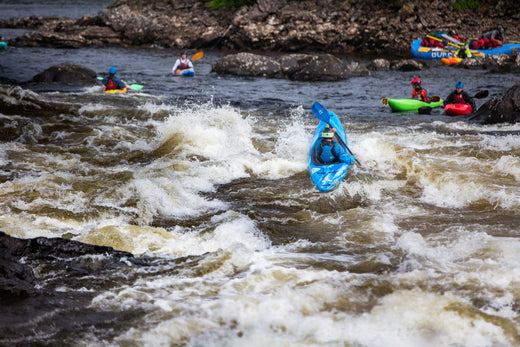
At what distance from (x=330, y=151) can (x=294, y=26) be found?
1921cm

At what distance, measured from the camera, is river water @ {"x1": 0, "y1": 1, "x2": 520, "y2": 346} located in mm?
3588

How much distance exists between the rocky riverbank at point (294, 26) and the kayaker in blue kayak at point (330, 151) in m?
16.8

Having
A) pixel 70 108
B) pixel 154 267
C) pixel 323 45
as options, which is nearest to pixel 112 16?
pixel 323 45

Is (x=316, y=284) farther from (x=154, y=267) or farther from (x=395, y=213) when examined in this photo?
(x=395, y=213)

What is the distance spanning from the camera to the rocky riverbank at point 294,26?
930 inches

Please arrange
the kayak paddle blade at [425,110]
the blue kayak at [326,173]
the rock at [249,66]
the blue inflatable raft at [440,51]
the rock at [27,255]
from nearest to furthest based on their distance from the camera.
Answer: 1. the rock at [27,255]
2. the blue kayak at [326,173]
3. the kayak paddle blade at [425,110]
4. the rock at [249,66]
5. the blue inflatable raft at [440,51]

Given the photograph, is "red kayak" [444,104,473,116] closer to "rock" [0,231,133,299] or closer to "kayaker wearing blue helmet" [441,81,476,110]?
"kayaker wearing blue helmet" [441,81,476,110]

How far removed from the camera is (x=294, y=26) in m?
25.2

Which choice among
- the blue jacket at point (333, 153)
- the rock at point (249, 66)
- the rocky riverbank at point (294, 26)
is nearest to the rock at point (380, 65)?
the rock at point (249, 66)

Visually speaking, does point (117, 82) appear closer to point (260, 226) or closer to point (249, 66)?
point (249, 66)

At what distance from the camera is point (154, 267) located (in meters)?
4.37

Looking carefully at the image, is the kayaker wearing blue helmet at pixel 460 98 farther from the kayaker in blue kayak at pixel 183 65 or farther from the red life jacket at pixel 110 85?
the kayaker in blue kayak at pixel 183 65

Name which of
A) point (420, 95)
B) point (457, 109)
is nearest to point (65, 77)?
point (420, 95)

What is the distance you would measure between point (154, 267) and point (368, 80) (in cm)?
1366
